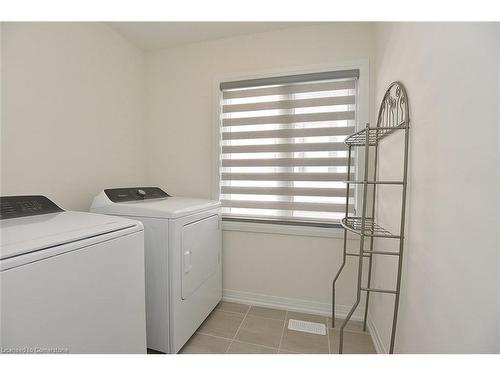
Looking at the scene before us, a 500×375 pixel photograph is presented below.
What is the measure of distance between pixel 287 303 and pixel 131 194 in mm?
1615

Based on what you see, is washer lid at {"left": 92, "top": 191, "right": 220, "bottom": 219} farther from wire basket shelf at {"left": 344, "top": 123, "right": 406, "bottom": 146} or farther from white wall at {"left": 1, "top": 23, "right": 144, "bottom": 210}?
wire basket shelf at {"left": 344, "top": 123, "right": 406, "bottom": 146}

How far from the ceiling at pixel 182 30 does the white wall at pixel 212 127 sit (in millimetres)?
57

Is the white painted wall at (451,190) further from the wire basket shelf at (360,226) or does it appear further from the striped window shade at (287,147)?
the striped window shade at (287,147)

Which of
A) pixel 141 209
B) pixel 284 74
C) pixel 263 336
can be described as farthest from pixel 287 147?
pixel 263 336

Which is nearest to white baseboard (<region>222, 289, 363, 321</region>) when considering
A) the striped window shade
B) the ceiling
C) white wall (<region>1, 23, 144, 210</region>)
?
the striped window shade

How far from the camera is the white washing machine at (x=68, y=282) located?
669 millimetres

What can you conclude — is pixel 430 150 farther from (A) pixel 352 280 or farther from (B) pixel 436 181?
(A) pixel 352 280

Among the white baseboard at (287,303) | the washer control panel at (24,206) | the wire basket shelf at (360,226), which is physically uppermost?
the washer control panel at (24,206)

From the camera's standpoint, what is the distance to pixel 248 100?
200cm

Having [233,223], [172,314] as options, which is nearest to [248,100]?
[233,223]

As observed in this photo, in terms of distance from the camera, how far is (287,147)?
1914 millimetres

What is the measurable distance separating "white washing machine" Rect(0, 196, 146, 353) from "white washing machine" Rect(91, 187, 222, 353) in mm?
206

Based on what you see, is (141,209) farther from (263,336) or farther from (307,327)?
(307,327)

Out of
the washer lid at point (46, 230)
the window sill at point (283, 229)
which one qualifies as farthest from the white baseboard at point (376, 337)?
the washer lid at point (46, 230)
